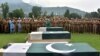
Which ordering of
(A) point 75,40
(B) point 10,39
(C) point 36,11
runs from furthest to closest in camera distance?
(C) point 36,11
(B) point 10,39
(A) point 75,40

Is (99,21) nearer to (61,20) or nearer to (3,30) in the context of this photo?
(61,20)

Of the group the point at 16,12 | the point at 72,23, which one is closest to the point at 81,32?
the point at 72,23

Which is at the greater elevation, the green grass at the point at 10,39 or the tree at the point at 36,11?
the tree at the point at 36,11

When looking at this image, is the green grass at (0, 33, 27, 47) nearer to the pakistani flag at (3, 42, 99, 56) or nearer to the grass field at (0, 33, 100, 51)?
the grass field at (0, 33, 100, 51)

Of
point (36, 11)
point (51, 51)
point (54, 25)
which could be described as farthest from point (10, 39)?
point (36, 11)

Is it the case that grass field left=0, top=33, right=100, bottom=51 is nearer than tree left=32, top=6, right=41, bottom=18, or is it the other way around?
grass field left=0, top=33, right=100, bottom=51

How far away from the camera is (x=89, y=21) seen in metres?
28.7

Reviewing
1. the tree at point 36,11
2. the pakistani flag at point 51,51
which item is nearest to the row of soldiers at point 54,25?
the pakistani flag at point 51,51

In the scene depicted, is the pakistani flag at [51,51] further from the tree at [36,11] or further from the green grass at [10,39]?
the tree at [36,11]

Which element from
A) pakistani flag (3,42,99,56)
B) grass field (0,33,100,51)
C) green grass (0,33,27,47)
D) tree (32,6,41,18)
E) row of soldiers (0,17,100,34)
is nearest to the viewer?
pakistani flag (3,42,99,56)

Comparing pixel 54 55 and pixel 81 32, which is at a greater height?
pixel 54 55

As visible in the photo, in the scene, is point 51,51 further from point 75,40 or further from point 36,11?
point 36,11

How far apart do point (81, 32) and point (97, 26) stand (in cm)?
143

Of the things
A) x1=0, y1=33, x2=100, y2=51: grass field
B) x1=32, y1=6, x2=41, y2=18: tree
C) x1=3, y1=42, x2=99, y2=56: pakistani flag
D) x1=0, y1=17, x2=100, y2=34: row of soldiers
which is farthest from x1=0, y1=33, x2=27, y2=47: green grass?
x1=32, y1=6, x2=41, y2=18: tree
